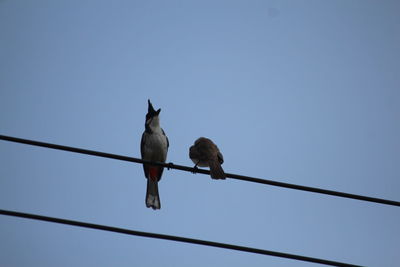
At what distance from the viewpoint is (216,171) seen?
6.52 m

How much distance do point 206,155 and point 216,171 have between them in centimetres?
97

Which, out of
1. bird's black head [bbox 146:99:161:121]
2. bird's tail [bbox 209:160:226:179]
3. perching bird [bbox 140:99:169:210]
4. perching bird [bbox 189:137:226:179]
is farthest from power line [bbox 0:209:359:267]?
bird's black head [bbox 146:99:161:121]

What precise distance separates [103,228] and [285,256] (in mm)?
1597

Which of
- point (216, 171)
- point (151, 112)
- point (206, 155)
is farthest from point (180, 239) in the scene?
point (151, 112)

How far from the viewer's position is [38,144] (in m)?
4.65

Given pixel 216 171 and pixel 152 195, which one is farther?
pixel 152 195

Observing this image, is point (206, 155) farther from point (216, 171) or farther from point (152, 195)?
point (152, 195)

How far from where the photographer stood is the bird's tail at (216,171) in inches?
249

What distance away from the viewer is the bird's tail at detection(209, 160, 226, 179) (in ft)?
20.7

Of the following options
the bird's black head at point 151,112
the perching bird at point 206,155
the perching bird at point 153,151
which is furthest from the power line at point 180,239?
the bird's black head at point 151,112

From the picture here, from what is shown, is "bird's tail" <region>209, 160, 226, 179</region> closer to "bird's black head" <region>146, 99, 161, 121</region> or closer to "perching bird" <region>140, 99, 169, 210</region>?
"perching bird" <region>140, 99, 169, 210</region>

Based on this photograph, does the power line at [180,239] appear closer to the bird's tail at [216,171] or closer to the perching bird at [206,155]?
the bird's tail at [216,171]

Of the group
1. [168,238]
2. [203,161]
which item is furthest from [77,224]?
[203,161]

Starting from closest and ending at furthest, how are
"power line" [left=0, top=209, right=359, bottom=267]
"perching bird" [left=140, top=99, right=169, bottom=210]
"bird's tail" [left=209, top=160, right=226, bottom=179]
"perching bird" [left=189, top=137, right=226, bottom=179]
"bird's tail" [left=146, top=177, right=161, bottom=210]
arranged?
"power line" [left=0, top=209, right=359, bottom=267] < "bird's tail" [left=209, top=160, right=226, bottom=179] < "perching bird" [left=189, top=137, right=226, bottom=179] < "bird's tail" [left=146, top=177, right=161, bottom=210] < "perching bird" [left=140, top=99, right=169, bottom=210]
